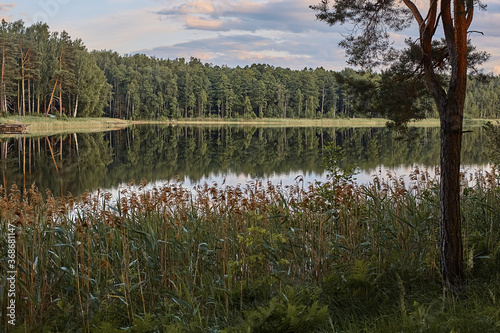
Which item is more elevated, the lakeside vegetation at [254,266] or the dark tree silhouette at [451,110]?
the dark tree silhouette at [451,110]

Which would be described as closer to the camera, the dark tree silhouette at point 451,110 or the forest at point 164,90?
the dark tree silhouette at point 451,110

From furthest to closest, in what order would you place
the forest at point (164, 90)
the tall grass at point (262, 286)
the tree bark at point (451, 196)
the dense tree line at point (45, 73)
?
the forest at point (164, 90) < the dense tree line at point (45, 73) < the tree bark at point (451, 196) < the tall grass at point (262, 286)

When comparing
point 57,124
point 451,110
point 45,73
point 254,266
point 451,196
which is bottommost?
point 254,266

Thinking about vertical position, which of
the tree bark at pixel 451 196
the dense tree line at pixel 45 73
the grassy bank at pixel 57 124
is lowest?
the tree bark at pixel 451 196

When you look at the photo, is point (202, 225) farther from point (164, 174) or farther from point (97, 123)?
point (97, 123)

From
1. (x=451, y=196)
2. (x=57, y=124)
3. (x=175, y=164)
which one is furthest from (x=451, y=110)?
(x=57, y=124)

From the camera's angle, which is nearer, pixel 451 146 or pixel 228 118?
pixel 451 146

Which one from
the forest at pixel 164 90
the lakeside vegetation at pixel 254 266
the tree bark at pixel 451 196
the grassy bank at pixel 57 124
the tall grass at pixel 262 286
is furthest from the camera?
the forest at pixel 164 90

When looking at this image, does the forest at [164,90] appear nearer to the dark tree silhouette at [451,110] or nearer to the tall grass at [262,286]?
the tall grass at [262,286]

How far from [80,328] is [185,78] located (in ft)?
316

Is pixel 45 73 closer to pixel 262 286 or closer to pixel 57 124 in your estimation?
pixel 57 124

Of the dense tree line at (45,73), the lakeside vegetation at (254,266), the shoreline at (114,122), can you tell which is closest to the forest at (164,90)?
the dense tree line at (45,73)

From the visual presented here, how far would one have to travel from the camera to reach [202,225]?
6574 millimetres

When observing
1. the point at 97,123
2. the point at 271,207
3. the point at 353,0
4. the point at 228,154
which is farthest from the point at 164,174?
the point at 97,123
